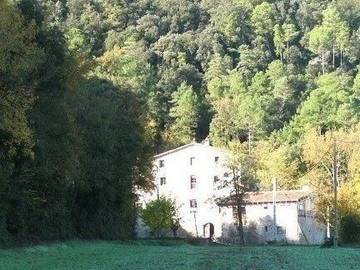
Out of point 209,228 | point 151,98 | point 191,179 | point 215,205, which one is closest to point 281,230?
point 215,205

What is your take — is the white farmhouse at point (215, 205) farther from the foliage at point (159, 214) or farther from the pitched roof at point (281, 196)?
the foliage at point (159, 214)

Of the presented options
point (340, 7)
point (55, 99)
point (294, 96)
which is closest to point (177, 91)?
point (294, 96)

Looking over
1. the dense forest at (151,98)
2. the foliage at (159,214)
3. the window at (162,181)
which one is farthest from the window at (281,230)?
the window at (162,181)

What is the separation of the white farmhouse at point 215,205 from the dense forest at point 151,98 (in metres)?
3.95

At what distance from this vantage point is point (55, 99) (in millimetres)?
37281

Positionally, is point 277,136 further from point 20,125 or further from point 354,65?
point 20,125

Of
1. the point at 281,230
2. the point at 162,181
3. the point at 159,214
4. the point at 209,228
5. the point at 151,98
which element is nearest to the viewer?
the point at 159,214

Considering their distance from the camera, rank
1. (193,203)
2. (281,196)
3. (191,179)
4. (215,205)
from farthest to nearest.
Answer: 1. (191,179)
2. (193,203)
3. (215,205)
4. (281,196)

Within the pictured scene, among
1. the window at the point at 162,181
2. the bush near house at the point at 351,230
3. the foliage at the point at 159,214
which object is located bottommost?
the bush near house at the point at 351,230

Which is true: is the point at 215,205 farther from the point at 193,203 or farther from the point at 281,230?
the point at 281,230

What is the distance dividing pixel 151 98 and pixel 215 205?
127ft

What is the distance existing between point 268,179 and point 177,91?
36.6 m

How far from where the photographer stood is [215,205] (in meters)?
83.2

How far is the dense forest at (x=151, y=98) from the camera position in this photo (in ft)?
119
